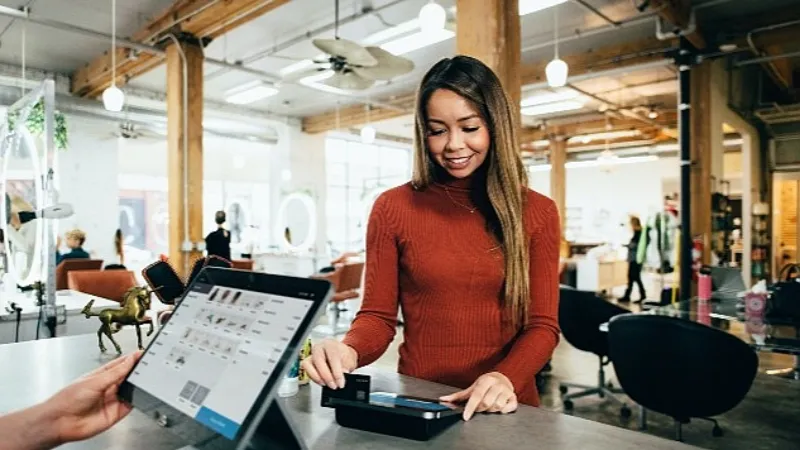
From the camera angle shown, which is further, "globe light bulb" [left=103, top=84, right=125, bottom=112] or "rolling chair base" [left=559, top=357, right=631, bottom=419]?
"globe light bulb" [left=103, top=84, right=125, bottom=112]

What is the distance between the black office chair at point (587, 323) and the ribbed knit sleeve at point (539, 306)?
290 cm

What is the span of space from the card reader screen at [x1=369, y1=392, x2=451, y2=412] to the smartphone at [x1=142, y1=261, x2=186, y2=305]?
2.53 ft

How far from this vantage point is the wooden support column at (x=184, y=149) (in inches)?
266

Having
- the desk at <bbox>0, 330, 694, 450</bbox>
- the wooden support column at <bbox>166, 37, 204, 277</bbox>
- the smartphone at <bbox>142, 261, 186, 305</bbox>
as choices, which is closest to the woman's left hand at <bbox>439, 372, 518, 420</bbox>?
the desk at <bbox>0, 330, 694, 450</bbox>

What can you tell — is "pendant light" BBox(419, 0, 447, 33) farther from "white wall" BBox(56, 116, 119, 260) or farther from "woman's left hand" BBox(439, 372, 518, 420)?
"white wall" BBox(56, 116, 119, 260)

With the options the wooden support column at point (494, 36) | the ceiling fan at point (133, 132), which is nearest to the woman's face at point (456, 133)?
the wooden support column at point (494, 36)

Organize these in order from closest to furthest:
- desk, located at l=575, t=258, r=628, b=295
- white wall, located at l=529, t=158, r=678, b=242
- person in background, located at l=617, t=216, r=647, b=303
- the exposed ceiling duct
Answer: the exposed ceiling duct
person in background, located at l=617, t=216, r=647, b=303
desk, located at l=575, t=258, r=628, b=295
white wall, located at l=529, t=158, r=678, b=242

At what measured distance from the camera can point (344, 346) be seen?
1127 mm

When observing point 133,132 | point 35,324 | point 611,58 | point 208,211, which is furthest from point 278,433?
point 208,211

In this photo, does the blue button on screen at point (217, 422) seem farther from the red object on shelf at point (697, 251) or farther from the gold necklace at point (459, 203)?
the red object on shelf at point (697, 251)

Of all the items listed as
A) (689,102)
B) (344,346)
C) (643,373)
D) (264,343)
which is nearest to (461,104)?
(344,346)

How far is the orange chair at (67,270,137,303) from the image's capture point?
501 cm

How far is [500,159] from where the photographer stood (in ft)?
4.22

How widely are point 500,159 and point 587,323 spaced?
3.22m
